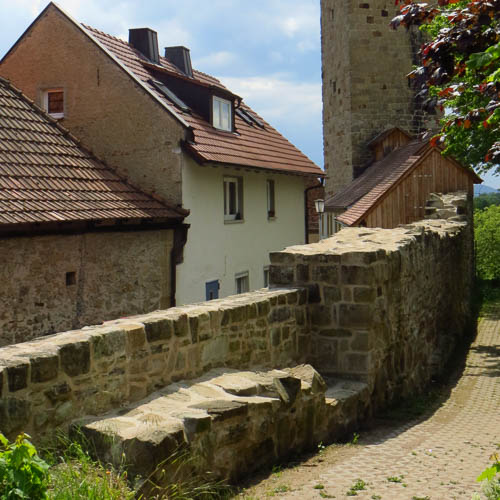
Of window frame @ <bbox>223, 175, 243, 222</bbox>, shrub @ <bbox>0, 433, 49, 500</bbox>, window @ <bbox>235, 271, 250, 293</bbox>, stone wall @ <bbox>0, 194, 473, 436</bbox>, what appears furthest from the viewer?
window @ <bbox>235, 271, 250, 293</bbox>

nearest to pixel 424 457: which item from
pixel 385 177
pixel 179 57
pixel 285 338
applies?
pixel 285 338

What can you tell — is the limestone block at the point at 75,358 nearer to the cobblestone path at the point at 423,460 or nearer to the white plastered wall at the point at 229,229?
the cobblestone path at the point at 423,460

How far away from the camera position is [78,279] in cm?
1120

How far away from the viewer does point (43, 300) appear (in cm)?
1045

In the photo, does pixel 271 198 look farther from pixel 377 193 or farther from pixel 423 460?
pixel 423 460

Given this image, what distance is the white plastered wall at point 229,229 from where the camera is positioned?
14203 mm

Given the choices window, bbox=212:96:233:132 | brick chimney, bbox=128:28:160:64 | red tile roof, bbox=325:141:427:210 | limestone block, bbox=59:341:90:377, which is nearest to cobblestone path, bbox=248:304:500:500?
limestone block, bbox=59:341:90:377

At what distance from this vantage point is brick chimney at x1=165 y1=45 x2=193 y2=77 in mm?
19391

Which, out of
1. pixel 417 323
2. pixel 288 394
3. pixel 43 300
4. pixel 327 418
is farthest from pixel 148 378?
pixel 43 300

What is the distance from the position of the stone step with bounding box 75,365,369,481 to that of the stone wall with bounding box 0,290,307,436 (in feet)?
0.40

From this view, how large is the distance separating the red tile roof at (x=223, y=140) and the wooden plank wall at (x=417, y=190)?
2.76 metres

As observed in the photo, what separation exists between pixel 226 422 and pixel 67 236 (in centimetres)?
701

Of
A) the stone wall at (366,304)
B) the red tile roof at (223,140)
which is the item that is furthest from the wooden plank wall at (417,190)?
the stone wall at (366,304)

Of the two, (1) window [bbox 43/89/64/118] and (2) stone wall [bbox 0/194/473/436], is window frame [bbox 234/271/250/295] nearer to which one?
(1) window [bbox 43/89/64/118]
